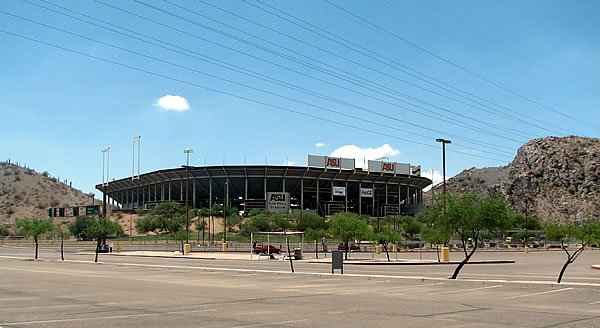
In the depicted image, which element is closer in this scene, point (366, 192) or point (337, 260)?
point (337, 260)

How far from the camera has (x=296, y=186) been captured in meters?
150

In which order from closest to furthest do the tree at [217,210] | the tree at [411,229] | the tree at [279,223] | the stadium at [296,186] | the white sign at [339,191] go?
1. the tree at [279,223]
2. the tree at [411,229]
3. the tree at [217,210]
4. the stadium at [296,186]
5. the white sign at [339,191]

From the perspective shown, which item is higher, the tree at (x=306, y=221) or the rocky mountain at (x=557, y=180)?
the rocky mountain at (x=557, y=180)

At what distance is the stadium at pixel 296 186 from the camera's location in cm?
14200

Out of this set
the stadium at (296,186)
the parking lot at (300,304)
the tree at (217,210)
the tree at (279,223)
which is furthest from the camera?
the stadium at (296,186)

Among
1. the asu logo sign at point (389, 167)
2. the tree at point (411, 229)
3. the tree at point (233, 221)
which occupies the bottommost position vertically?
the tree at point (411, 229)

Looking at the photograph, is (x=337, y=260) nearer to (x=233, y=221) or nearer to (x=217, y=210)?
(x=233, y=221)

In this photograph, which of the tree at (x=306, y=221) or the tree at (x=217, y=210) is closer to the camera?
the tree at (x=306, y=221)

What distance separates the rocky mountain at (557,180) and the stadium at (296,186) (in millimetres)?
28753

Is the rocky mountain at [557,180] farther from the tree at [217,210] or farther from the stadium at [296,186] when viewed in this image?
the tree at [217,210]

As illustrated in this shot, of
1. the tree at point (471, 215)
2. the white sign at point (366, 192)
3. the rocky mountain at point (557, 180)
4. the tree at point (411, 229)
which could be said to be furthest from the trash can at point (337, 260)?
the rocky mountain at point (557, 180)

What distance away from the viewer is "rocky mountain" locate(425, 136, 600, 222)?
165750mm

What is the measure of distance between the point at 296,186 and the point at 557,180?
85.9 m

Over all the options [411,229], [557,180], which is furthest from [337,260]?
[557,180]
